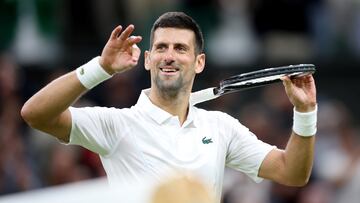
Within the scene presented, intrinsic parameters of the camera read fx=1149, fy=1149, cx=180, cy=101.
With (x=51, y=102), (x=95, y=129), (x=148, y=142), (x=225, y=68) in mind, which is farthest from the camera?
(x=225, y=68)

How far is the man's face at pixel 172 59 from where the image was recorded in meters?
6.08

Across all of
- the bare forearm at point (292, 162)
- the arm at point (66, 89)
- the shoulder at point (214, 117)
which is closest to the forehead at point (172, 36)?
the shoulder at point (214, 117)

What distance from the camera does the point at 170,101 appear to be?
6211 mm

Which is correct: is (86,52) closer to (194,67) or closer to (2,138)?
(2,138)

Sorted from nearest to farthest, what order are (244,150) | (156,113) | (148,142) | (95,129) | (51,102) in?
(51,102) → (95,129) → (148,142) → (156,113) → (244,150)

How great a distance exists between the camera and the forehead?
614cm

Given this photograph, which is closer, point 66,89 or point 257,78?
point 66,89

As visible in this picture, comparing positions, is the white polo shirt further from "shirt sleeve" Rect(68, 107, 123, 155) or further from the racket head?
the racket head

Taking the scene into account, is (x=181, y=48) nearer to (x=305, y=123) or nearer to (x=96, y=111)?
(x=96, y=111)

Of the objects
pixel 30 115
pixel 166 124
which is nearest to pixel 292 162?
pixel 166 124

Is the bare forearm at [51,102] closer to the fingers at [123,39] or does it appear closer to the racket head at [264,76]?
the fingers at [123,39]

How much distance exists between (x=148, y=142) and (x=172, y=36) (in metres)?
0.59

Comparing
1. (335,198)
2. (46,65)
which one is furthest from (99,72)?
(46,65)

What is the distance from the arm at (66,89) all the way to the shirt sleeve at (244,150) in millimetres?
949
